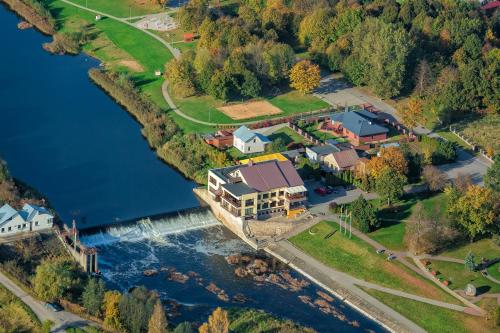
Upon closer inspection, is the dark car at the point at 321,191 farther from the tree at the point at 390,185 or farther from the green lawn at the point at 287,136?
the green lawn at the point at 287,136

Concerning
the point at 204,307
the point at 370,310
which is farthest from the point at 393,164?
the point at 204,307

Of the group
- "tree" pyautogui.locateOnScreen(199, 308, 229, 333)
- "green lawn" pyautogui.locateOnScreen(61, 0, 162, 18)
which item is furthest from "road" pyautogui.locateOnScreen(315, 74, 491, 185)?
"tree" pyautogui.locateOnScreen(199, 308, 229, 333)

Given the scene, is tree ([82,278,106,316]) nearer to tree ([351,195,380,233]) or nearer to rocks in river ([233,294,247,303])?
rocks in river ([233,294,247,303])

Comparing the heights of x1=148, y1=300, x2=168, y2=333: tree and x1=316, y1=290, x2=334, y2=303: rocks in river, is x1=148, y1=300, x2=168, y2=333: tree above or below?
above

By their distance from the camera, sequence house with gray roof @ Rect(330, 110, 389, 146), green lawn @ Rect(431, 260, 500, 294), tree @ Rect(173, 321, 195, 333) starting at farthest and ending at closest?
house with gray roof @ Rect(330, 110, 389, 146) → green lawn @ Rect(431, 260, 500, 294) → tree @ Rect(173, 321, 195, 333)

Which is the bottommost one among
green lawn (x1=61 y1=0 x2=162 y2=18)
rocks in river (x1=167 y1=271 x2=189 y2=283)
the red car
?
rocks in river (x1=167 y1=271 x2=189 y2=283)

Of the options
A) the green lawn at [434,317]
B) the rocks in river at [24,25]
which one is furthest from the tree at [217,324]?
the rocks in river at [24,25]

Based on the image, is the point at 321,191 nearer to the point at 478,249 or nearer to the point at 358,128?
the point at 358,128
